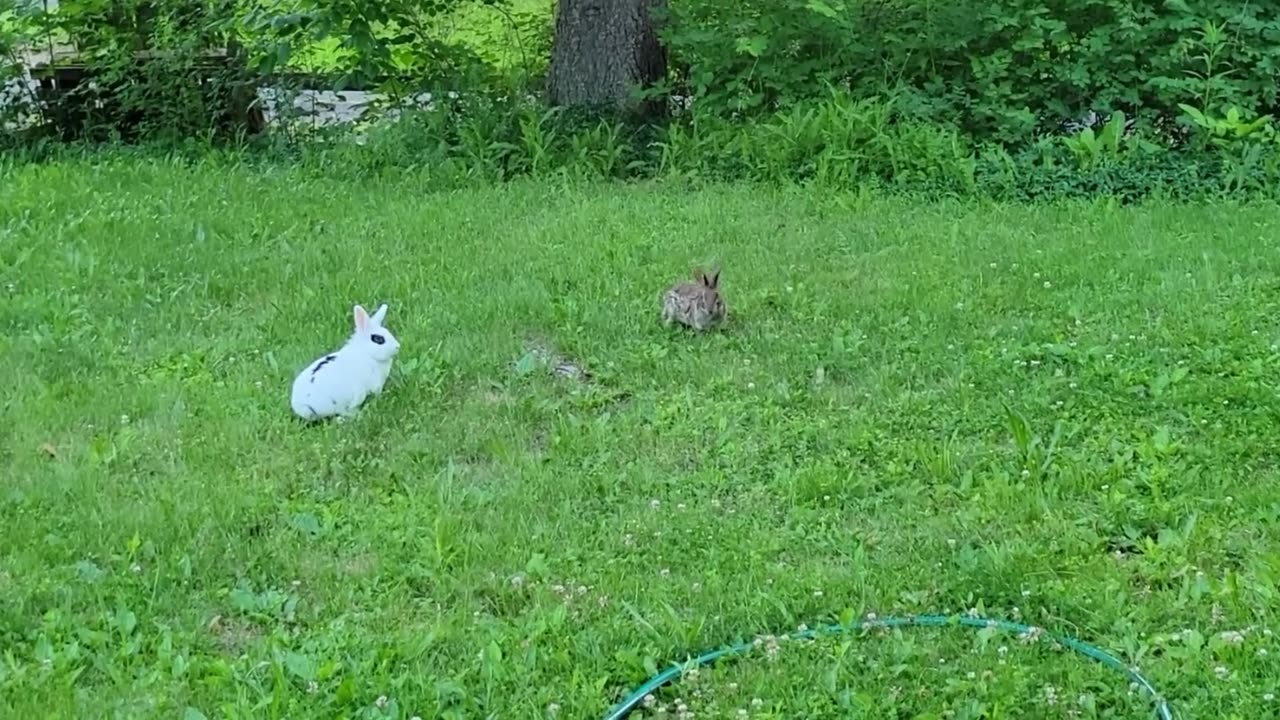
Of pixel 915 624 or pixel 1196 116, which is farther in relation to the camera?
pixel 1196 116

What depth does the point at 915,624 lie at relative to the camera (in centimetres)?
327

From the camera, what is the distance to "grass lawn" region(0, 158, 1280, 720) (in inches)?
123

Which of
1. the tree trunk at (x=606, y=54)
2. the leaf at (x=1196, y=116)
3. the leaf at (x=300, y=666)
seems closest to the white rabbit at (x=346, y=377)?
the leaf at (x=300, y=666)

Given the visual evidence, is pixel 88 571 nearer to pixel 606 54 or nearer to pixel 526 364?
pixel 526 364

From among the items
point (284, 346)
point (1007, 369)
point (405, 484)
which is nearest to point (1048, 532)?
point (1007, 369)

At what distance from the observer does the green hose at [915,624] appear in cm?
297

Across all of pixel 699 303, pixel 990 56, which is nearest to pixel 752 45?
pixel 990 56

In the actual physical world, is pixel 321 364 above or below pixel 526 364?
above

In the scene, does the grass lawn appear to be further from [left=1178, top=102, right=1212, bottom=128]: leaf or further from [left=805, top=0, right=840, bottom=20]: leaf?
[left=805, top=0, right=840, bottom=20]: leaf

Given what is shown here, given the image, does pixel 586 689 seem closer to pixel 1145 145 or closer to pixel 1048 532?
pixel 1048 532

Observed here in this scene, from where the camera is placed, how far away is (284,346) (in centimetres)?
520

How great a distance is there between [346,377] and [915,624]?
2.00m

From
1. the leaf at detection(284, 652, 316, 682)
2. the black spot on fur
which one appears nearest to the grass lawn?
the leaf at detection(284, 652, 316, 682)

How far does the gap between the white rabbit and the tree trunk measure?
4.12 meters
